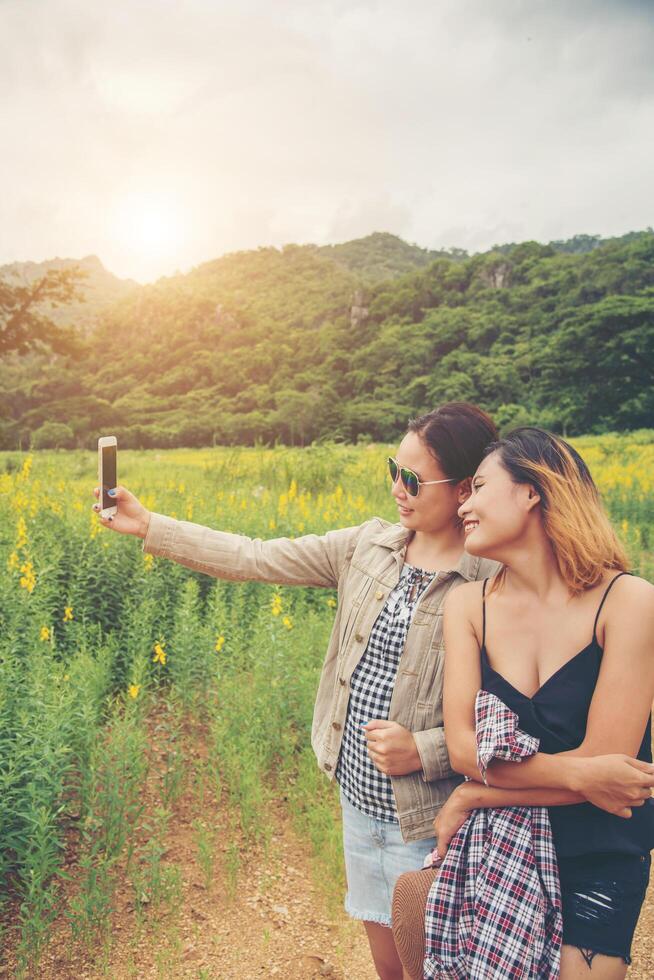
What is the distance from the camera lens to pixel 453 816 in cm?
136

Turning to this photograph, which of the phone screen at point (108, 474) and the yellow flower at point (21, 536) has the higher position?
the phone screen at point (108, 474)

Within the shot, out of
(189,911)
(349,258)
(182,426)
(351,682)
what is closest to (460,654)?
(351,682)

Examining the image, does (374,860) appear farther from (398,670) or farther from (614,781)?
(614,781)

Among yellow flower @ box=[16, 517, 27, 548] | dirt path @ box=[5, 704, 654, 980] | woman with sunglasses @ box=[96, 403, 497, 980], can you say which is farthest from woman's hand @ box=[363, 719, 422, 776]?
yellow flower @ box=[16, 517, 27, 548]

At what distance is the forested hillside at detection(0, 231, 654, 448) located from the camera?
28234 mm

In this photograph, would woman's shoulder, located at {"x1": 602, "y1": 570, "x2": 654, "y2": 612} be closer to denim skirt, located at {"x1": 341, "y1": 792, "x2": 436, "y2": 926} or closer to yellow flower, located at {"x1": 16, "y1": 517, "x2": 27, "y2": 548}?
denim skirt, located at {"x1": 341, "y1": 792, "x2": 436, "y2": 926}

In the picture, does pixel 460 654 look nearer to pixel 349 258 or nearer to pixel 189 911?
pixel 189 911

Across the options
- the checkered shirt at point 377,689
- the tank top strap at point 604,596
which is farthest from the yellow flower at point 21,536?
the tank top strap at point 604,596

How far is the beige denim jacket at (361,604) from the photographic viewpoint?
1.57 metres

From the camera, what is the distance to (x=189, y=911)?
8.66 ft

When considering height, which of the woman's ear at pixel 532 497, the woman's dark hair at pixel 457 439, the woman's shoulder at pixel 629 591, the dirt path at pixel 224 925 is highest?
the woman's dark hair at pixel 457 439

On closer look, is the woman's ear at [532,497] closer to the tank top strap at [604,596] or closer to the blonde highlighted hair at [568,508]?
the blonde highlighted hair at [568,508]

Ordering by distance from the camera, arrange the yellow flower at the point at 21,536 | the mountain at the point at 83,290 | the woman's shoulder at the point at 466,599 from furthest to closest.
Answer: the mountain at the point at 83,290, the yellow flower at the point at 21,536, the woman's shoulder at the point at 466,599

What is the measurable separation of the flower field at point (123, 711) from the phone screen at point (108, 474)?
1.03 metres
